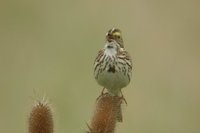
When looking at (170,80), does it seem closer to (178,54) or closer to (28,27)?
(178,54)

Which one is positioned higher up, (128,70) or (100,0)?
(100,0)

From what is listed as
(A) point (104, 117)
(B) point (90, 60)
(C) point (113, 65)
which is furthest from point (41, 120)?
(B) point (90, 60)

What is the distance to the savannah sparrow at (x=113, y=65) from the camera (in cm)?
1227

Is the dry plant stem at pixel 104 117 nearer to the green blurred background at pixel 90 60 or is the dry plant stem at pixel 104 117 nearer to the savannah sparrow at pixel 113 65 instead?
the savannah sparrow at pixel 113 65

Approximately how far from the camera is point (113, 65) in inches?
492

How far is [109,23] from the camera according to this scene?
63.5 feet

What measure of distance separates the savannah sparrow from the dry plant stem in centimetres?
177

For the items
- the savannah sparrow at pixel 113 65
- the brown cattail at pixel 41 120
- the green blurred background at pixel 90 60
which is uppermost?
the green blurred background at pixel 90 60

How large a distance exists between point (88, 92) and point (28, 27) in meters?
2.50

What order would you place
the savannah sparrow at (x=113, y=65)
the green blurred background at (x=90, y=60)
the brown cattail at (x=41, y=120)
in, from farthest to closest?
the green blurred background at (x=90, y=60) → the savannah sparrow at (x=113, y=65) → the brown cattail at (x=41, y=120)

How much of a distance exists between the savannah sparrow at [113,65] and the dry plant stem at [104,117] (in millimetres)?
1765

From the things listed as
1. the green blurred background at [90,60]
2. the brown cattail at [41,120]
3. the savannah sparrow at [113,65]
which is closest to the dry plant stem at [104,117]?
the brown cattail at [41,120]

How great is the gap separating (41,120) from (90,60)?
8.11 m

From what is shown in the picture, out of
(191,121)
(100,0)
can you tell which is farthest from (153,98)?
(100,0)
